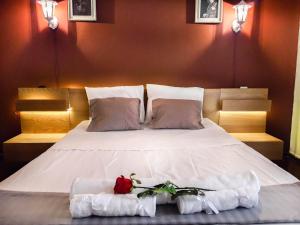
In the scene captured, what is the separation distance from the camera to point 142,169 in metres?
1.65

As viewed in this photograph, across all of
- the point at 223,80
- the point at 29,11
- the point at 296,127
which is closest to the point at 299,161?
the point at 296,127

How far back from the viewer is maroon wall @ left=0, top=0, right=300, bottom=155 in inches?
123

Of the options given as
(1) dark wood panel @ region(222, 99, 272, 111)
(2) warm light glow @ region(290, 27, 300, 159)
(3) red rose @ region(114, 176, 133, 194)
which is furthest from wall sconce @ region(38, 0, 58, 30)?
(2) warm light glow @ region(290, 27, 300, 159)

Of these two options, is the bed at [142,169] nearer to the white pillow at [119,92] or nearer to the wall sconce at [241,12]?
the white pillow at [119,92]

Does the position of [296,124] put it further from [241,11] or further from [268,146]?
[241,11]

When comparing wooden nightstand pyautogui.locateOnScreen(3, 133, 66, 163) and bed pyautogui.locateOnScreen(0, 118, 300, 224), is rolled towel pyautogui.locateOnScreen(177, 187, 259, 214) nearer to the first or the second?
bed pyautogui.locateOnScreen(0, 118, 300, 224)

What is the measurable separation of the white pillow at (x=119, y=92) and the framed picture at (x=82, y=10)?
33.8 inches

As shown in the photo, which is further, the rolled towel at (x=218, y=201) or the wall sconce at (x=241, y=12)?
the wall sconce at (x=241, y=12)

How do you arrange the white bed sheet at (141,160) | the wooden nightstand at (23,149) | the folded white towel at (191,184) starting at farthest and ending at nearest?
the wooden nightstand at (23,149), the white bed sheet at (141,160), the folded white towel at (191,184)

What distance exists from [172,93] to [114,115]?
0.77 m

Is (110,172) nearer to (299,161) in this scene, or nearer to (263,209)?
(263,209)

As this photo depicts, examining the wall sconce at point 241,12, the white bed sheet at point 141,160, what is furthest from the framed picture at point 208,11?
the white bed sheet at point 141,160

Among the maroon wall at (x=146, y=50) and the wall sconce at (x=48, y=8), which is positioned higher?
the wall sconce at (x=48, y=8)

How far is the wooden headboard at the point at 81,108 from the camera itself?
3025mm
